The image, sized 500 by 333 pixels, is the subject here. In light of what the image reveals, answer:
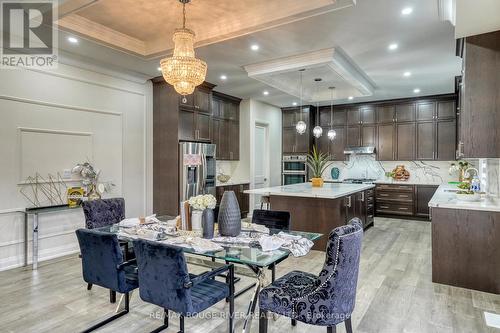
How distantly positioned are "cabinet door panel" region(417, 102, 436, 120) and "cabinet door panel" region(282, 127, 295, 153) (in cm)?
313

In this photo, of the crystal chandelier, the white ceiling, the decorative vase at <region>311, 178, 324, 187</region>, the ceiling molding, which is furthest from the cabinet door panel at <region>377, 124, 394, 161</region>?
the crystal chandelier

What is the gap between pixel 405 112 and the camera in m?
7.59

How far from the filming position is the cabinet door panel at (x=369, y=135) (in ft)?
26.2

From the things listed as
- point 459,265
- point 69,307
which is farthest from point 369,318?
point 69,307

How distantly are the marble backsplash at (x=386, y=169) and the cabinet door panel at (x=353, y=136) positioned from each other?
43 cm

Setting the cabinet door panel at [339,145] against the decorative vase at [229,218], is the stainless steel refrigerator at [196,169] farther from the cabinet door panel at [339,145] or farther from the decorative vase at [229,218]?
the cabinet door panel at [339,145]

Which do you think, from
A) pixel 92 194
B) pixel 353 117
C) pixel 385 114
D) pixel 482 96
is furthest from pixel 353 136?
pixel 92 194

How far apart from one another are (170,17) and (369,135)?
602 centimetres

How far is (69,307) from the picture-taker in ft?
9.62

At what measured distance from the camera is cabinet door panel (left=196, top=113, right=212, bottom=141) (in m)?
6.04

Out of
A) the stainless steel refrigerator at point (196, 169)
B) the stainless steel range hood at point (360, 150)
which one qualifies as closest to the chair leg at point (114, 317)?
the stainless steel refrigerator at point (196, 169)

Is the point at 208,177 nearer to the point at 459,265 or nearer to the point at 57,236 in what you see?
the point at 57,236

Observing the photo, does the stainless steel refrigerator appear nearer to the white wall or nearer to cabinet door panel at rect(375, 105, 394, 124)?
the white wall

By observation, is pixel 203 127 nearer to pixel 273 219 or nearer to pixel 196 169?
pixel 196 169
